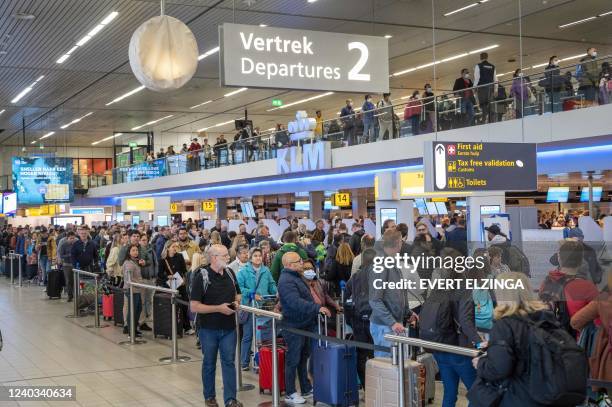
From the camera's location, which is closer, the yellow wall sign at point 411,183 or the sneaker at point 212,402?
the sneaker at point 212,402

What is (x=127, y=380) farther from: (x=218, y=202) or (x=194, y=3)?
(x=218, y=202)

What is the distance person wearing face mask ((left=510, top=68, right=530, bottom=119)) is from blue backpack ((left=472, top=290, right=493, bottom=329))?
33.5 feet

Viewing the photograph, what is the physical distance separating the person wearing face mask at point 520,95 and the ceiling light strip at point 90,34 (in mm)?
9466

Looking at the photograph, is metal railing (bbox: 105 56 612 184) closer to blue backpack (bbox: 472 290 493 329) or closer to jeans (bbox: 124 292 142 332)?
jeans (bbox: 124 292 142 332)

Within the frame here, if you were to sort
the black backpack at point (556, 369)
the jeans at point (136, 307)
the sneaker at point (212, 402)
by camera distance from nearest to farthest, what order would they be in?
the black backpack at point (556, 369) < the sneaker at point (212, 402) < the jeans at point (136, 307)

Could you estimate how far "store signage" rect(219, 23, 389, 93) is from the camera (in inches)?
321

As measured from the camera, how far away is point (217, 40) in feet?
70.9

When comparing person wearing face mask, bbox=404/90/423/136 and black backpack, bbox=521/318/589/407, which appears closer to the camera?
black backpack, bbox=521/318/589/407

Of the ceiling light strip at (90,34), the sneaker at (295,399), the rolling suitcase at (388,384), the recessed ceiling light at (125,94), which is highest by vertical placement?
the ceiling light strip at (90,34)

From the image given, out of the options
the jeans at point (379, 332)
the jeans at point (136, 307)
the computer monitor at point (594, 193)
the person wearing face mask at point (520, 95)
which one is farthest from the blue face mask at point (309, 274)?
the computer monitor at point (594, 193)

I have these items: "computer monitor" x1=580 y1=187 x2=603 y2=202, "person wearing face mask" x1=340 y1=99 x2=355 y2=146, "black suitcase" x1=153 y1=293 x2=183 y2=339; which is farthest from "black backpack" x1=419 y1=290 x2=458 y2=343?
"computer monitor" x1=580 y1=187 x2=603 y2=202

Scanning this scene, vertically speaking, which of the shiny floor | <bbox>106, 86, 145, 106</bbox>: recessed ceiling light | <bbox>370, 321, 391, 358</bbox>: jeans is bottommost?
the shiny floor

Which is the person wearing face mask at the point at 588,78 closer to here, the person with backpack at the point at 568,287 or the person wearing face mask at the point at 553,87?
the person wearing face mask at the point at 553,87

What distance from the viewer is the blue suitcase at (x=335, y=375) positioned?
758 cm
